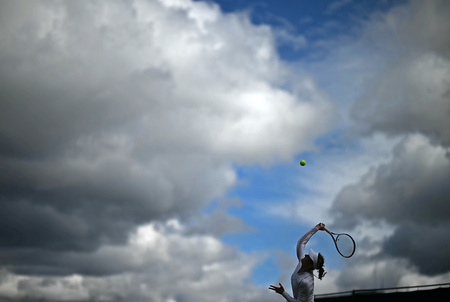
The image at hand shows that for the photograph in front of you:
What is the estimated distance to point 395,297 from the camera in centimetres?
4728

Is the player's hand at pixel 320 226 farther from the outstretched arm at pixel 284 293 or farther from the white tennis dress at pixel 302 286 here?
Result: the outstretched arm at pixel 284 293

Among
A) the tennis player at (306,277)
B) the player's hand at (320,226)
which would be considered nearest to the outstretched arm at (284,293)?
the tennis player at (306,277)

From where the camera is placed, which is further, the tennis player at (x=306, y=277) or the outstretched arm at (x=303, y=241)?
the outstretched arm at (x=303, y=241)

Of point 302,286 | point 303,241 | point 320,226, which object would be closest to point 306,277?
point 302,286

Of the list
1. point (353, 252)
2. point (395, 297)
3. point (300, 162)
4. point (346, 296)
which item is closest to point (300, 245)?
point (353, 252)

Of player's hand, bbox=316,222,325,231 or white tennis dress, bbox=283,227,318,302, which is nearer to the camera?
white tennis dress, bbox=283,227,318,302

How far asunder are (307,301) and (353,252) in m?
3.84

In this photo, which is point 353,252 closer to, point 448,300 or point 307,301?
point 307,301

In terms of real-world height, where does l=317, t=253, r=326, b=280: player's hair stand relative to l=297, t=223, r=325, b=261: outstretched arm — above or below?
below

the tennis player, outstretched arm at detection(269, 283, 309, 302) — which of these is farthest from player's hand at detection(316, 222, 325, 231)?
outstretched arm at detection(269, 283, 309, 302)

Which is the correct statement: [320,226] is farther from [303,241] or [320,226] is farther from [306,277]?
[306,277]

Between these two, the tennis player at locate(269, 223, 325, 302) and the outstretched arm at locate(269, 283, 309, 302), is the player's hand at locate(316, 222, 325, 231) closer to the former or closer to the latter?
the tennis player at locate(269, 223, 325, 302)

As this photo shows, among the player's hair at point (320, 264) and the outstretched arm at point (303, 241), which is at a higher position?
the outstretched arm at point (303, 241)

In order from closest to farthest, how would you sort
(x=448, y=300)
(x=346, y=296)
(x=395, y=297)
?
(x=448, y=300) → (x=395, y=297) → (x=346, y=296)
